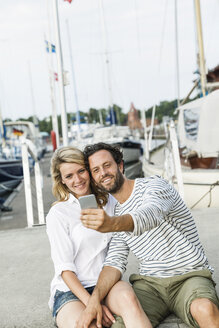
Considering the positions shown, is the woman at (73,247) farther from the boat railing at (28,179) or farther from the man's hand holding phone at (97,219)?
the boat railing at (28,179)

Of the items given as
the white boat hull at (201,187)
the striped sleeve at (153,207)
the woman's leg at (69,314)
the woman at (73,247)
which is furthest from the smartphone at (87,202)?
the white boat hull at (201,187)

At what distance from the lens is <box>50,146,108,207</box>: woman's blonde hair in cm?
276

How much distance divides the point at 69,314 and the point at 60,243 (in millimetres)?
424

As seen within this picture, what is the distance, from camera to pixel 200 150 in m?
8.40

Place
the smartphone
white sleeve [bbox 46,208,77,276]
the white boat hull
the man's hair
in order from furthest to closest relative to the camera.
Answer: the white boat hull < the man's hair < white sleeve [bbox 46,208,77,276] < the smartphone

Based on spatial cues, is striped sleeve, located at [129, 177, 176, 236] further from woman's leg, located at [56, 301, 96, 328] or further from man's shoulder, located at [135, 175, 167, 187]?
woman's leg, located at [56, 301, 96, 328]

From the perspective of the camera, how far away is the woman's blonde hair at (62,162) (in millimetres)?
2762

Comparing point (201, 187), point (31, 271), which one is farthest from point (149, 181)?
point (201, 187)

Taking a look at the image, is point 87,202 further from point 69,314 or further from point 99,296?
point 69,314

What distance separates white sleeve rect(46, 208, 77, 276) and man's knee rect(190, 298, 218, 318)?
2.45ft

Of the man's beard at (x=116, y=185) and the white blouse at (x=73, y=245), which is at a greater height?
the man's beard at (x=116, y=185)

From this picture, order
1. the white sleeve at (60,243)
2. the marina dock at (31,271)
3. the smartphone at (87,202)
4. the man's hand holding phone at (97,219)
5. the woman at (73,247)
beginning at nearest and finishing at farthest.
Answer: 1. the man's hand holding phone at (97,219)
2. the smartphone at (87,202)
3. the woman at (73,247)
4. the white sleeve at (60,243)
5. the marina dock at (31,271)

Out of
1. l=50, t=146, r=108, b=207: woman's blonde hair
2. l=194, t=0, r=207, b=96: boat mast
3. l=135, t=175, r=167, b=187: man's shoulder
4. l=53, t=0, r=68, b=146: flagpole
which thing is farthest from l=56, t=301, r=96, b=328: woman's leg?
l=194, t=0, r=207, b=96: boat mast

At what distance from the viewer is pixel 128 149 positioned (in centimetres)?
2267
